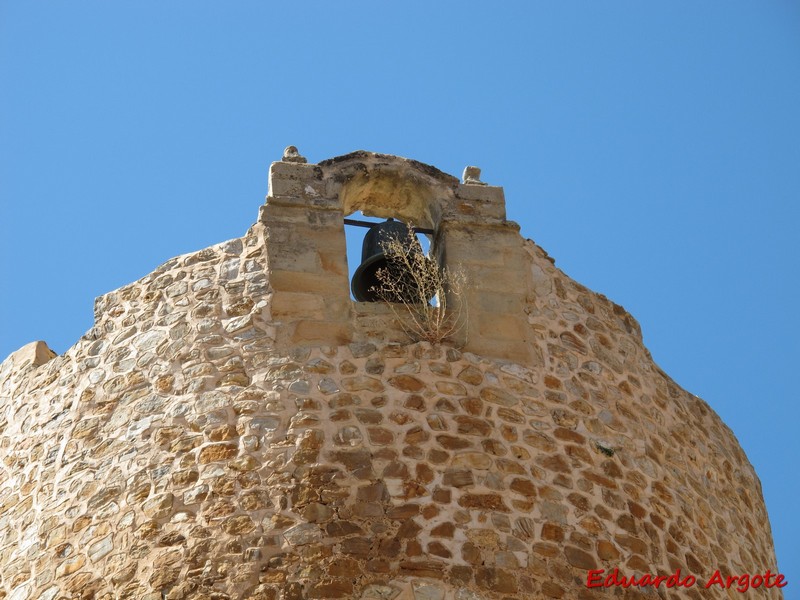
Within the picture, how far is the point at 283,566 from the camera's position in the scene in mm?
7750

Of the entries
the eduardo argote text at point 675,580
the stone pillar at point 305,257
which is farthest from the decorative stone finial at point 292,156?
the eduardo argote text at point 675,580

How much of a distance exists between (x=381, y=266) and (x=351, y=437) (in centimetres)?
152

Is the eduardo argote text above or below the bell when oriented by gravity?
below

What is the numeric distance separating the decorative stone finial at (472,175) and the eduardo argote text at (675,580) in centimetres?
270

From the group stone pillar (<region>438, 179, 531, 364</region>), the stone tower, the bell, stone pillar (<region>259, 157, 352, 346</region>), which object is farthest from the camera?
the bell

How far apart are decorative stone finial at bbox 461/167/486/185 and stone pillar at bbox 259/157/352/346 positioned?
92 centimetres

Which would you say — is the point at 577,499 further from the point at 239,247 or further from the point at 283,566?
the point at 239,247

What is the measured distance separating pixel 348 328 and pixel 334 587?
1639 millimetres

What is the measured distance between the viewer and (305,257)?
904 cm

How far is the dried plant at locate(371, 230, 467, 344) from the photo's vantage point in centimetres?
887

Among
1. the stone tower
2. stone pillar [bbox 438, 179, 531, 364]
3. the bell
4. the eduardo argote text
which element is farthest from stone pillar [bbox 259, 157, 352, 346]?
the eduardo argote text

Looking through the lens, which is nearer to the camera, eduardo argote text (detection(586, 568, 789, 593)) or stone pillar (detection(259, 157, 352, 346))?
eduardo argote text (detection(586, 568, 789, 593))

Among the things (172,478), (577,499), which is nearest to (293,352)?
(172,478)

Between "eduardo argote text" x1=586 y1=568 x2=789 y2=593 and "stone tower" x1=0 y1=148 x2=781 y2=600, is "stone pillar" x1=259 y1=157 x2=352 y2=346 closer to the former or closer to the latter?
"stone tower" x1=0 y1=148 x2=781 y2=600
